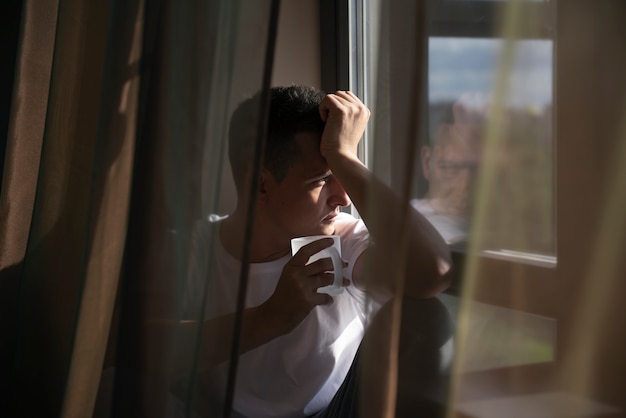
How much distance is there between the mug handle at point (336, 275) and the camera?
101cm

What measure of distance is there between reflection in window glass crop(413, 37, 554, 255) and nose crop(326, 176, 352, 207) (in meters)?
0.61

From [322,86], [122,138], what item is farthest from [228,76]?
[322,86]

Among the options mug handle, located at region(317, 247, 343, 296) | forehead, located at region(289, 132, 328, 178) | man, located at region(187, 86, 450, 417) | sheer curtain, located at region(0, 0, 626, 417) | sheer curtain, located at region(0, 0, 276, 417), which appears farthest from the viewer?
forehead, located at region(289, 132, 328, 178)

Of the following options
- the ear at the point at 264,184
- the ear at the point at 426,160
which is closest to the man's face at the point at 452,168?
the ear at the point at 426,160

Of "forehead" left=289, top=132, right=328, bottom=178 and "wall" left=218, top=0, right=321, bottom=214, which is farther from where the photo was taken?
"wall" left=218, top=0, right=321, bottom=214

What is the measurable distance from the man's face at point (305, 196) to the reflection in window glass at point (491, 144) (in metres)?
0.61

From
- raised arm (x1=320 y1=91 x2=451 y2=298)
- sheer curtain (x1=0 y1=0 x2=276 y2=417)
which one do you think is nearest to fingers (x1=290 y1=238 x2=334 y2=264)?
sheer curtain (x1=0 y1=0 x2=276 y2=417)

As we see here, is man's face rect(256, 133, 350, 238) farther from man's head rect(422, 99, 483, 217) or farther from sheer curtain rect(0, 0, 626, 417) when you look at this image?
man's head rect(422, 99, 483, 217)

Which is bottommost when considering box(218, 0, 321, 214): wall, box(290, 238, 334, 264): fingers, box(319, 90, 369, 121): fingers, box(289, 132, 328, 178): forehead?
box(290, 238, 334, 264): fingers

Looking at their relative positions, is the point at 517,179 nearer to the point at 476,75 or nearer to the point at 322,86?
the point at 476,75

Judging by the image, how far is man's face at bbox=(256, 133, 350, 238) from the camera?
47.8 inches

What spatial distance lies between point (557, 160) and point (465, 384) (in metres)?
0.20

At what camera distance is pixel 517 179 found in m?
0.54

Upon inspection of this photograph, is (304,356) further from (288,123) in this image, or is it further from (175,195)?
(175,195)
